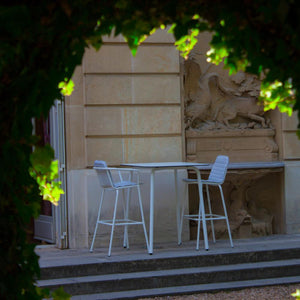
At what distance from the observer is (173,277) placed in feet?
19.4

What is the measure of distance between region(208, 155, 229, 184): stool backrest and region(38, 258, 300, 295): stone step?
1.02 m

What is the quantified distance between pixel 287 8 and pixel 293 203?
21.4 ft

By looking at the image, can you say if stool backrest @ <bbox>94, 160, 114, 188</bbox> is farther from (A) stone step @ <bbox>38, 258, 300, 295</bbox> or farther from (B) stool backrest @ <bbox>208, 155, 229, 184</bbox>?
(B) stool backrest @ <bbox>208, 155, 229, 184</bbox>

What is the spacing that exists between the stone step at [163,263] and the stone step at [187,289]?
0.35 m

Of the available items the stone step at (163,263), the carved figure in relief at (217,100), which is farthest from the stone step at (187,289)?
the carved figure in relief at (217,100)

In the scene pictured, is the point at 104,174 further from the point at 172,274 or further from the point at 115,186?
the point at 172,274

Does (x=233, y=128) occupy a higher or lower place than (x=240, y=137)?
higher

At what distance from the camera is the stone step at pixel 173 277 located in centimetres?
574

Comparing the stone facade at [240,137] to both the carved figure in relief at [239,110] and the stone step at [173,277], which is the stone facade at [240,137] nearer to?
the carved figure in relief at [239,110]

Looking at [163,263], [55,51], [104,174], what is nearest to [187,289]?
[163,263]

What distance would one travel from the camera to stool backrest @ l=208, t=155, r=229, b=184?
22.1ft

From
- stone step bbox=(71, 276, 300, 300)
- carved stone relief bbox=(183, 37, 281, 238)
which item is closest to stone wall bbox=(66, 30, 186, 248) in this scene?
carved stone relief bbox=(183, 37, 281, 238)

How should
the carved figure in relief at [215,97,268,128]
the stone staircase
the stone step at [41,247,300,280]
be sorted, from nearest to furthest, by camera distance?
the stone staircase, the stone step at [41,247,300,280], the carved figure in relief at [215,97,268,128]

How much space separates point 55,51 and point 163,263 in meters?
4.56
